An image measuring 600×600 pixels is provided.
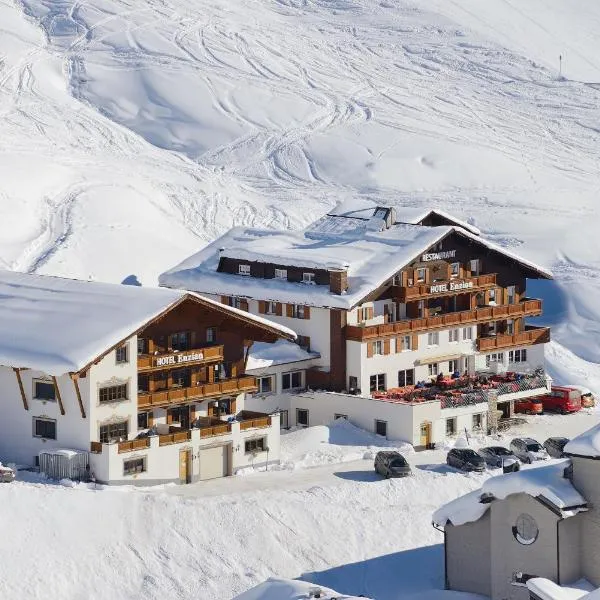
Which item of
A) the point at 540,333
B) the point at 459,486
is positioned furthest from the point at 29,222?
the point at 459,486

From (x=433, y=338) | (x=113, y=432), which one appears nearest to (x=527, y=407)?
(x=433, y=338)

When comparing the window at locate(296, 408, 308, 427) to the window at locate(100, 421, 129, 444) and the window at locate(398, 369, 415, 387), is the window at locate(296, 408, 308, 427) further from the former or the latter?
the window at locate(100, 421, 129, 444)

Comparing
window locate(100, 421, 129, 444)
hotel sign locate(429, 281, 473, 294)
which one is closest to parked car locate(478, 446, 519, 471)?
hotel sign locate(429, 281, 473, 294)

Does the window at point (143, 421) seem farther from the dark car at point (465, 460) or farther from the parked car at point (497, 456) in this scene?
the parked car at point (497, 456)

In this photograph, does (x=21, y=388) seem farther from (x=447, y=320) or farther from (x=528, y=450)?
(x=447, y=320)

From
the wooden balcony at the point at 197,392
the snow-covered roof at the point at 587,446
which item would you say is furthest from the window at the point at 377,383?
the snow-covered roof at the point at 587,446

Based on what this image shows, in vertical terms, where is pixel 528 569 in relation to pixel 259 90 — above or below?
below

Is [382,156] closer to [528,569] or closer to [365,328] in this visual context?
[365,328]
